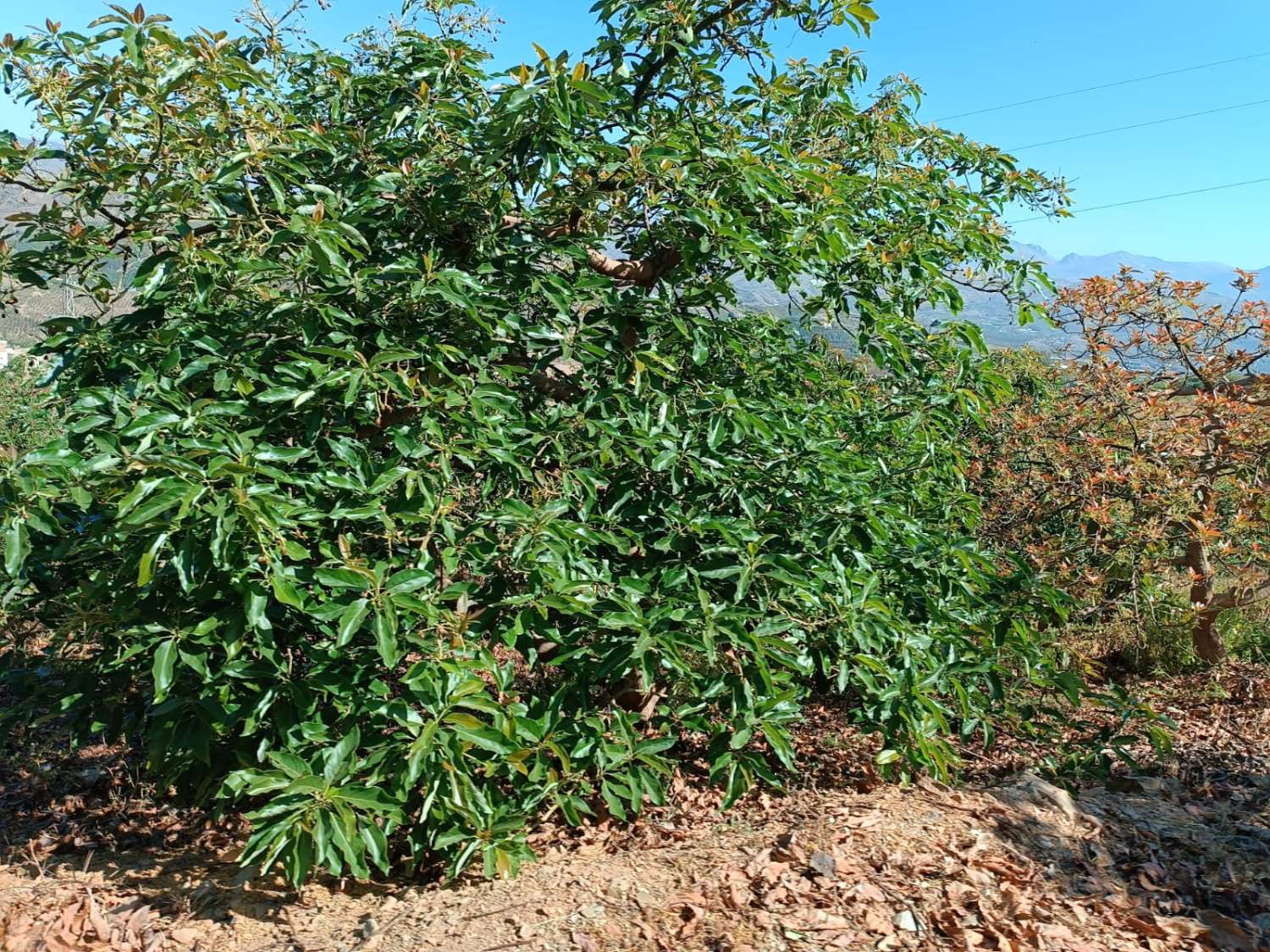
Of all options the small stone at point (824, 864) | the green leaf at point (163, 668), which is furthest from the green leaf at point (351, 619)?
the small stone at point (824, 864)

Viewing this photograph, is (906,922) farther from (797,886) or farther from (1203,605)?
(1203,605)

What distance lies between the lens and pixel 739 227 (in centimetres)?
263

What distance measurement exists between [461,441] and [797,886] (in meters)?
1.51

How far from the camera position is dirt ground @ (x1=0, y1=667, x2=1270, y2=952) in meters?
2.17

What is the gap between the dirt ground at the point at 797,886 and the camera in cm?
217

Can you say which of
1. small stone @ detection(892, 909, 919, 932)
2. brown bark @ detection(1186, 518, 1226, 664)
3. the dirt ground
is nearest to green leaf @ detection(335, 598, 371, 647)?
the dirt ground

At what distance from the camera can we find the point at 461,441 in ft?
7.91

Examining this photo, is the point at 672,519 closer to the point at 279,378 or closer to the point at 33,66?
the point at 279,378

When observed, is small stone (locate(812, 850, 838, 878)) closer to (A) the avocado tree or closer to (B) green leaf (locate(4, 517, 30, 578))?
(A) the avocado tree

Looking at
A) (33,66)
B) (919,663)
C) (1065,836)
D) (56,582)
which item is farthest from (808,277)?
(56,582)

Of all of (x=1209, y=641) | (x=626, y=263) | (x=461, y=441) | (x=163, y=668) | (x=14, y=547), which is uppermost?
(x=626, y=263)

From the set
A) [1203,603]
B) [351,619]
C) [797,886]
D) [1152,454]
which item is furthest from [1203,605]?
[351,619]

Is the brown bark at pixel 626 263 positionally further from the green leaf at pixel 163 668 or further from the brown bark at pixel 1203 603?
the brown bark at pixel 1203 603

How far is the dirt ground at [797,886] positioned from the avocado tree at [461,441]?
195 millimetres
